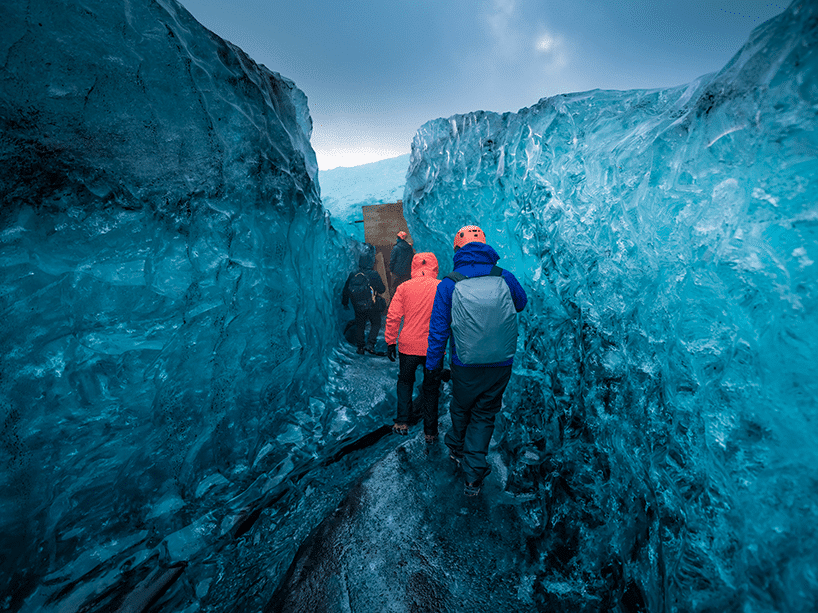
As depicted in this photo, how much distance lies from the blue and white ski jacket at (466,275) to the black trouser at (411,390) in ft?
Answer: 1.55

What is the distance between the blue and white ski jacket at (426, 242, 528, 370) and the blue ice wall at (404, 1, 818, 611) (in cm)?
59

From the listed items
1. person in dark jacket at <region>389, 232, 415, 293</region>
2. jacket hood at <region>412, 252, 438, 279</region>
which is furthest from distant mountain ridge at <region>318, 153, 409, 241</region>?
jacket hood at <region>412, 252, 438, 279</region>

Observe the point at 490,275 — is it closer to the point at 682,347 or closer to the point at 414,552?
the point at 682,347

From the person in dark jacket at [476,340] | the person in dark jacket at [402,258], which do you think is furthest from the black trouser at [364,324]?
the person in dark jacket at [476,340]

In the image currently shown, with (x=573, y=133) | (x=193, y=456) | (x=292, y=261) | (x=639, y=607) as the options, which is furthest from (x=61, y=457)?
(x=573, y=133)

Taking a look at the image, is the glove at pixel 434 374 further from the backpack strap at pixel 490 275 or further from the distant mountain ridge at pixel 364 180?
the distant mountain ridge at pixel 364 180

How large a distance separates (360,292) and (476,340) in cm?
348

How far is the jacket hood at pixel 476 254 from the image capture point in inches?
90.1

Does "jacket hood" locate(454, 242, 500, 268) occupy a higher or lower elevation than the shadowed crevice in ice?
higher

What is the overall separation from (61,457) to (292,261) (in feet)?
7.35

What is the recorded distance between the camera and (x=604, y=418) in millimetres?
2117

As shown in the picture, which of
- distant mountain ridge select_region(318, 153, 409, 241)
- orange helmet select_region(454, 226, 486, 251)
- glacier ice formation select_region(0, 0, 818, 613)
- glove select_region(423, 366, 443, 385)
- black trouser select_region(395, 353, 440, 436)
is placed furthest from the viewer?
distant mountain ridge select_region(318, 153, 409, 241)

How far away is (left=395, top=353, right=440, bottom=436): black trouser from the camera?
2.79 meters

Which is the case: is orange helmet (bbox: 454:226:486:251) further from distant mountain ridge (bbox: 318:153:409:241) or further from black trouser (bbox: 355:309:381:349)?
distant mountain ridge (bbox: 318:153:409:241)
